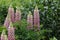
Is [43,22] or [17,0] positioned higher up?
[17,0]

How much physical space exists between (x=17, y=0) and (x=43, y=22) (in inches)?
53.8

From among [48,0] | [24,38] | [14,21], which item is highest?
[48,0]

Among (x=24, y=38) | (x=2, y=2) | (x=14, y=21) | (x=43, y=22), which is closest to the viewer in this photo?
(x=24, y=38)

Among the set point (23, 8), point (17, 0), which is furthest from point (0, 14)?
point (17, 0)

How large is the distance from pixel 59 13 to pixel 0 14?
144 centimetres

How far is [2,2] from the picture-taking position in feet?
20.1

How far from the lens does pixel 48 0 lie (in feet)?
19.0

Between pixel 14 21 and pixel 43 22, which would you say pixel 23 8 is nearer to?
pixel 43 22

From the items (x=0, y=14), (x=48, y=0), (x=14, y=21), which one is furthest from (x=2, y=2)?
(x=14, y=21)

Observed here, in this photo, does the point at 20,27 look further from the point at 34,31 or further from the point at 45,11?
the point at 45,11

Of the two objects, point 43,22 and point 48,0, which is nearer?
point 43,22

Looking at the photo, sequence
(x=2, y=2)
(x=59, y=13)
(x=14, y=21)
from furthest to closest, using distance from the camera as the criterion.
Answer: (x=2, y=2) < (x=59, y=13) < (x=14, y=21)

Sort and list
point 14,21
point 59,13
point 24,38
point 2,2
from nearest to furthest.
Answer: point 24,38, point 14,21, point 59,13, point 2,2

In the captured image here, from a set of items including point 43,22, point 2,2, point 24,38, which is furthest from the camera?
point 2,2
